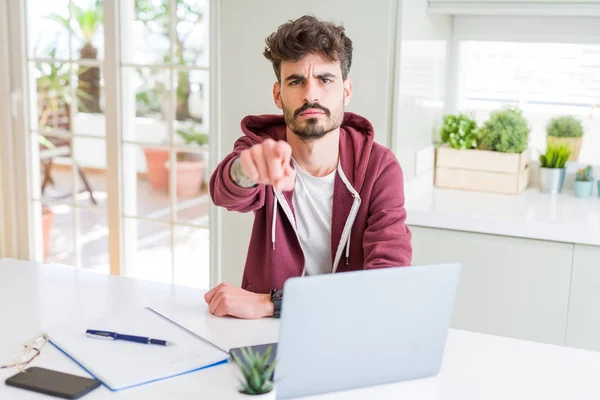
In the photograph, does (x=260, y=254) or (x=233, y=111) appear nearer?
(x=260, y=254)

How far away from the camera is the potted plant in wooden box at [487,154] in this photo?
10.4 feet

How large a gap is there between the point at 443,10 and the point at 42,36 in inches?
101

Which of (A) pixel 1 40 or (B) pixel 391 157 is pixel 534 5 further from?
(A) pixel 1 40

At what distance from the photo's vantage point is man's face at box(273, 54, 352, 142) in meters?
1.95

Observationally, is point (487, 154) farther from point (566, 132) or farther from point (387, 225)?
point (387, 225)

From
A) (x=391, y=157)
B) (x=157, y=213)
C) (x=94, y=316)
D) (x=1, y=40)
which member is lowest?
(x=157, y=213)

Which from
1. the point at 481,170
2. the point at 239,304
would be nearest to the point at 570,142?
the point at 481,170

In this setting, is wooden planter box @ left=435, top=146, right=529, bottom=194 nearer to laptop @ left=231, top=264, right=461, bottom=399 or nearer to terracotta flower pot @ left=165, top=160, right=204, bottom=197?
laptop @ left=231, top=264, right=461, bottom=399

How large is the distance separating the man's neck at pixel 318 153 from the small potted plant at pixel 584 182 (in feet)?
4.93

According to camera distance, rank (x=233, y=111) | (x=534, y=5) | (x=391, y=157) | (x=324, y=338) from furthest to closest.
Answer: (x=233, y=111) → (x=534, y=5) → (x=391, y=157) → (x=324, y=338)

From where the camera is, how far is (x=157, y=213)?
802 centimetres

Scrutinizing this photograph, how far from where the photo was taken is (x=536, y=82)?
11.1 ft

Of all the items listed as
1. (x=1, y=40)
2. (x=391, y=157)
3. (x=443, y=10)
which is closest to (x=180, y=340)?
(x=391, y=157)

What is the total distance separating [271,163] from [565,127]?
223 cm
